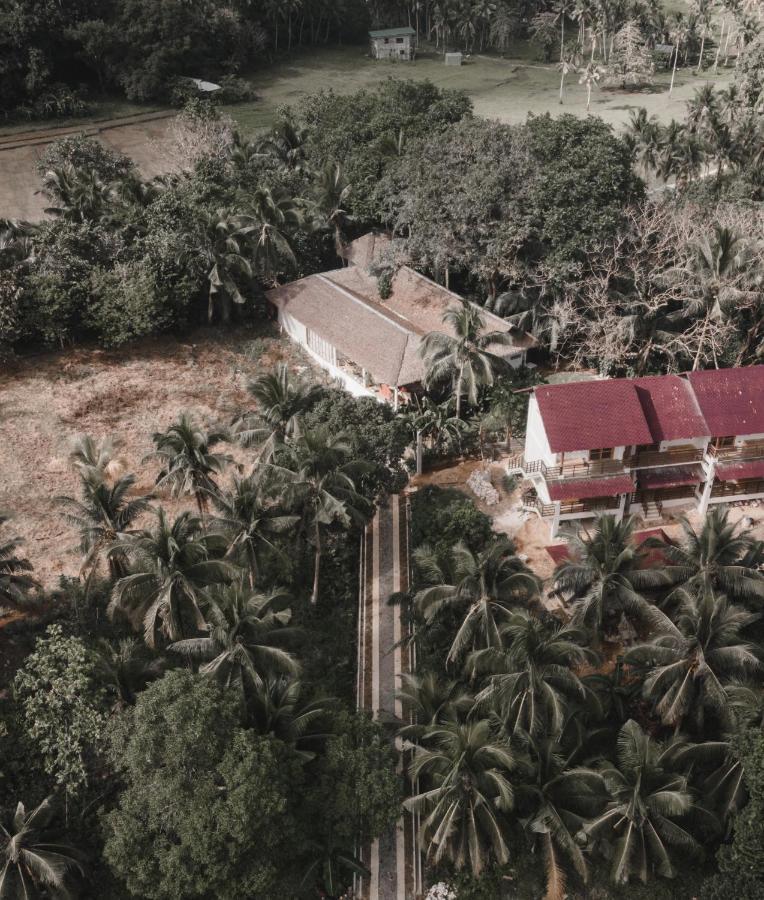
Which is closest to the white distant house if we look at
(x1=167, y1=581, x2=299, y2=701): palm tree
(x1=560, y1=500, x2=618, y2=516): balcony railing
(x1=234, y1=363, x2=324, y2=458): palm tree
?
(x1=234, y1=363, x2=324, y2=458): palm tree

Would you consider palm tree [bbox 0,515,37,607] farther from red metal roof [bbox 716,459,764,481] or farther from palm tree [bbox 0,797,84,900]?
red metal roof [bbox 716,459,764,481]

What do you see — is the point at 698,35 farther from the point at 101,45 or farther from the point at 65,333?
the point at 65,333

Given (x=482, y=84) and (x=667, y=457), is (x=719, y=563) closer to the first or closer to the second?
(x=667, y=457)

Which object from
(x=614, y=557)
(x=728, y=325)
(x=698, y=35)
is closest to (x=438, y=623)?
(x=614, y=557)

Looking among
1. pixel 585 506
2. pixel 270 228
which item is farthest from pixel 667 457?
pixel 270 228

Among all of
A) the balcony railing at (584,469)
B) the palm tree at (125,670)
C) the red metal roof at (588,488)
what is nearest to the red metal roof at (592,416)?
the balcony railing at (584,469)

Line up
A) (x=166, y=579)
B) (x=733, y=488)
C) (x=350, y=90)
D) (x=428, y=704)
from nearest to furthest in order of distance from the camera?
(x=428, y=704) → (x=166, y=579) → (x=733, y=488) → (x=350, y=90)

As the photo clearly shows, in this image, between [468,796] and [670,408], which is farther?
[670,408]
